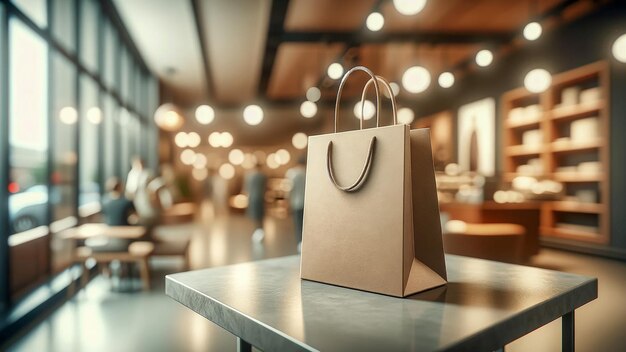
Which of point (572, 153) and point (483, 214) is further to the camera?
point (572, 153)

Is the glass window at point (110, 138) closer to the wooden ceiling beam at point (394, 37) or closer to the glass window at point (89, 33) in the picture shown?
the glass window at point (89, 33)

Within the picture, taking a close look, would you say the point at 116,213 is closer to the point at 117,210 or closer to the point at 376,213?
the point at 117,210

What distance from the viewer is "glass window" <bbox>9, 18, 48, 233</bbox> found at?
3.57 metres

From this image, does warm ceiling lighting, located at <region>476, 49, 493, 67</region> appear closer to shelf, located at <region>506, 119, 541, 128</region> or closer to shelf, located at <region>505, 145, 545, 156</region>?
shelf, located at <region>506, 119, 541, 128</region>

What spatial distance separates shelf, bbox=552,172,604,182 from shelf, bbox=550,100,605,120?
829 mm

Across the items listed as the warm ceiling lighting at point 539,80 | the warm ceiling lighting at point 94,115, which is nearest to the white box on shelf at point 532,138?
the warm ceiling lighting at point 539,80

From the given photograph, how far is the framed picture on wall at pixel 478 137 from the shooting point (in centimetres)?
820

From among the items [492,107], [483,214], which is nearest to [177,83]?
[492,107]

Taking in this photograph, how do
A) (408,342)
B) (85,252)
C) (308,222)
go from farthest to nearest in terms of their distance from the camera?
(85,252), (308,222), (408,342)

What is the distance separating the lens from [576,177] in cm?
619

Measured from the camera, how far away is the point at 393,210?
0.87 meters

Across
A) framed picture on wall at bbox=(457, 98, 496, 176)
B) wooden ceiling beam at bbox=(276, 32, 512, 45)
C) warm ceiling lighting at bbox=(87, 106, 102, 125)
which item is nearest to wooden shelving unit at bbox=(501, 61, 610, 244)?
framed picture on wall at bbox=(457, 98, 496, 176)

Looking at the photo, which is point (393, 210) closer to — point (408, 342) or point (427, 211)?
point (427, 211)

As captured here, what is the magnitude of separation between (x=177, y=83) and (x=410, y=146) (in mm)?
10826
